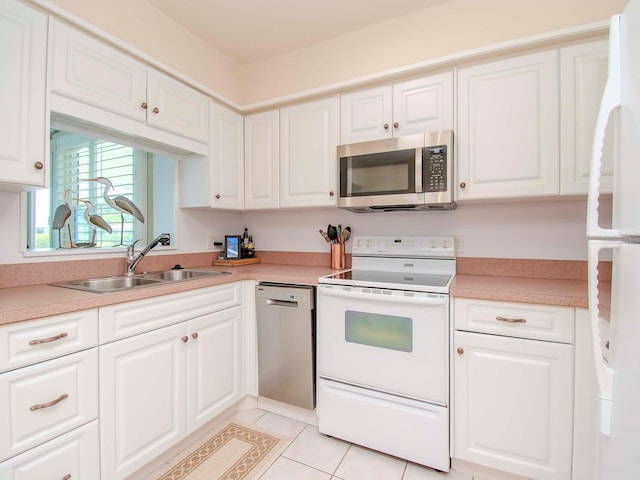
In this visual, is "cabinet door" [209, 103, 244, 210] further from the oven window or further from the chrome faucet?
the oven window

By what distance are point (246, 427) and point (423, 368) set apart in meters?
1.13

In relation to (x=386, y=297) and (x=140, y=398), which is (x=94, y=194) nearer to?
(x=140, y=398)

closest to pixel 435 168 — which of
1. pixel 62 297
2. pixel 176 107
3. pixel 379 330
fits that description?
pixel 379 330

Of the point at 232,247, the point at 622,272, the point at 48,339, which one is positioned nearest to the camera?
the point at 622,272

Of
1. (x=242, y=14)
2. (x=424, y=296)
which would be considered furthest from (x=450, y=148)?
→ (x=242, y=14)

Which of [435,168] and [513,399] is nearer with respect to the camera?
[513,399]

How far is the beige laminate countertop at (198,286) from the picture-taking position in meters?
1.11

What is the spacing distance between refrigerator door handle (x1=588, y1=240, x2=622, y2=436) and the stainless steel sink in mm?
→ 1706

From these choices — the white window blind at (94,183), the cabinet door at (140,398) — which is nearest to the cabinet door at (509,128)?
the cabinet door at (140,398)

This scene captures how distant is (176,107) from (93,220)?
842 mm

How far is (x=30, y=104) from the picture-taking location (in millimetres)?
1304

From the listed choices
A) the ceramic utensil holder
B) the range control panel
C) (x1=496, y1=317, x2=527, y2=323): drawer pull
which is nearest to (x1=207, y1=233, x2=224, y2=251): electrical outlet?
the ceramic utensil holder

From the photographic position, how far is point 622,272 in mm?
782

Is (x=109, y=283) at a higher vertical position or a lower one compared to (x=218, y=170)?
lower
